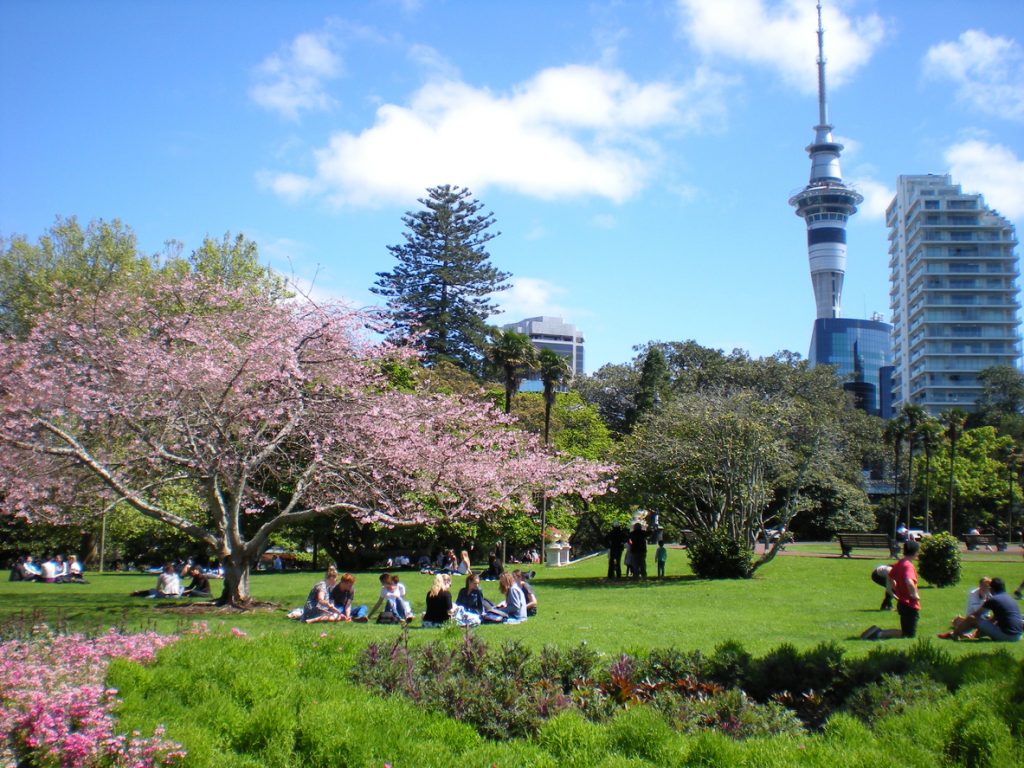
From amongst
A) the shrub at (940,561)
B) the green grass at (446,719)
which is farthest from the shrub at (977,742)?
the shrub at (940,561)

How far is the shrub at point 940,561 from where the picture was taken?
1833cm

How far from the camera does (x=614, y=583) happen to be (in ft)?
70.8

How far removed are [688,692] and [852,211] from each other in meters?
169

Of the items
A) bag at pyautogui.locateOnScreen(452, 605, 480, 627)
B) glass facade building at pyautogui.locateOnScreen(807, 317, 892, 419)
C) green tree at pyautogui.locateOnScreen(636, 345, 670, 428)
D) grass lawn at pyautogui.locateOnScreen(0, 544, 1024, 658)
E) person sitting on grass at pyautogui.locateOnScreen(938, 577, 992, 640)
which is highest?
glass facade building at pyautogui.locateOnScreen(807, 317, 892, 419)

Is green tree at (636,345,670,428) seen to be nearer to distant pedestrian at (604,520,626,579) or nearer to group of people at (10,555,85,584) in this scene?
distant pedestrian at (604,520,626,579)

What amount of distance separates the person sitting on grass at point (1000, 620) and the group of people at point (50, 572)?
22413 mm

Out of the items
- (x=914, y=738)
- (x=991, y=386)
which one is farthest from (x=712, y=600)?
(x=991, y=386)

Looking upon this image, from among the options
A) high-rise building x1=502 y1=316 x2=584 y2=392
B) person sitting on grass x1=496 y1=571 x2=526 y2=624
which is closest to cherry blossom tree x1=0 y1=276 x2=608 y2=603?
person sitting on grass x1=496 y1=571 x2=526 y2=624

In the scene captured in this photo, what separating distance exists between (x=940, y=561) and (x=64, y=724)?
1704 centimetres

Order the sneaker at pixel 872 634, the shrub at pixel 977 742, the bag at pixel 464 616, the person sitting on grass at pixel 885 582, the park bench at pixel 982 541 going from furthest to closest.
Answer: the park bench at pixel 982 541 < the person sitting on grass at pixel 885 582 < the bag at pixel 464 616 < the sneaker at pixel 872 634 < the shrub at pixel 977 742

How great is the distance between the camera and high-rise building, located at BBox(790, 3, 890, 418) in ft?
507

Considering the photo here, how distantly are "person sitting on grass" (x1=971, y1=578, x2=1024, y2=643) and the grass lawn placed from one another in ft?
0.71

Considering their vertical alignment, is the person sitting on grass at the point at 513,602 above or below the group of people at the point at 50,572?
above

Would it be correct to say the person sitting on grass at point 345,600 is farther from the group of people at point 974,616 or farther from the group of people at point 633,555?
the group of people at point 633,555
